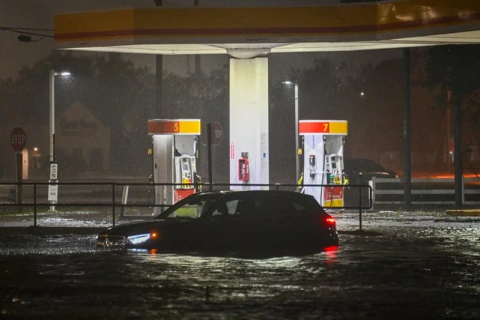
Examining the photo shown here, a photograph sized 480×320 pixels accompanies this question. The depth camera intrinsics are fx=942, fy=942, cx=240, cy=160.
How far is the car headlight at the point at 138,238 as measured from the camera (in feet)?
57.2

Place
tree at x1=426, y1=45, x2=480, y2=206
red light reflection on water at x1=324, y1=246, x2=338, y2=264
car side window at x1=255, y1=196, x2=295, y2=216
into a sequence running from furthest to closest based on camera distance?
tree at x1=426, y1=45, x2=480, y2=206 → car side window at x1=255, y1=196, x2=295, y2=216 → red light reflection on water at x1=324, y1=246, x2=338, y2=264

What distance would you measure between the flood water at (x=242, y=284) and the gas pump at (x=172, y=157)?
1037cm

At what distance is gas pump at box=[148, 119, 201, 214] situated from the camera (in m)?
30.7

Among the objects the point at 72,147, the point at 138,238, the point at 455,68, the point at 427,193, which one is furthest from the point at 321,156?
the point at 72,147

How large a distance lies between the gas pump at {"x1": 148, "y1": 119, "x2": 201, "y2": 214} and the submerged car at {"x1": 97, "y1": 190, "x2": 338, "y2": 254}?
1177 centimetres

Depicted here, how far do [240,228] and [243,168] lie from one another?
12603 mm

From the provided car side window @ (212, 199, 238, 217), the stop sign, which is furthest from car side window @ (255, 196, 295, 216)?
the stop sign

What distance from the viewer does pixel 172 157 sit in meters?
31.4

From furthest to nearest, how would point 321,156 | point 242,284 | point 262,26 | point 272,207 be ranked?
1. point 321,156
2. point 262,26
3. point 272,207
4. point 242,284

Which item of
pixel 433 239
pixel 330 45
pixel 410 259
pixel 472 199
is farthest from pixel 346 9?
pixel 472 199

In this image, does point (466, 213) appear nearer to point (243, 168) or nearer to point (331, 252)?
point (243, 168)

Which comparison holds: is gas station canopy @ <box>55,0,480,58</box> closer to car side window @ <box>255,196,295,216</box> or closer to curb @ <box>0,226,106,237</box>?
curb @ <box>0,226,106,237</box>

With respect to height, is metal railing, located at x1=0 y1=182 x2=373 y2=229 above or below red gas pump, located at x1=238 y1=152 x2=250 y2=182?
below

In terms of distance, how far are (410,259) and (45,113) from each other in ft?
273
